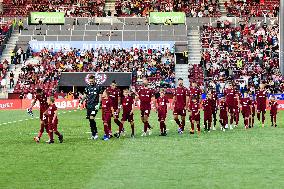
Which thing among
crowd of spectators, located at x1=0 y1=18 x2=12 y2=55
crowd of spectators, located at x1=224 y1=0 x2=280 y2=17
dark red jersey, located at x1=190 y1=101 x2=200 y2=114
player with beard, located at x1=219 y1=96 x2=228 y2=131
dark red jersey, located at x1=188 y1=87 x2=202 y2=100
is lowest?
player with beard, located at x1=219 y1=96 x2=228 y2=131

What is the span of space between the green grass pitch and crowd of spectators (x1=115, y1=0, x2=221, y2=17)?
1701 inches

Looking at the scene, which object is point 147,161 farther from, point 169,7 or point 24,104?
point 169,7

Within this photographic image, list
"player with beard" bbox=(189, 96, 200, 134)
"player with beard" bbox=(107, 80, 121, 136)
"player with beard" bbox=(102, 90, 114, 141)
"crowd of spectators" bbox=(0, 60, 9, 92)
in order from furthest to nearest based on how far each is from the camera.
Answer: "crowd of spectators" bbox=(0, 60, 9, 92), "player with beard" bbox=(189, 96, 200, 134), "player with beard" bbox=(107, 80, 121, 136), "player with beard" bbox=(102, 90, 114, 141)

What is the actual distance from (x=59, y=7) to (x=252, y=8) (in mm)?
16604

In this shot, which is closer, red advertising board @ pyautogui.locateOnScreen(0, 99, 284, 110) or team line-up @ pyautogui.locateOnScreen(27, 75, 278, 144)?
team line-up @ pyautogui.locateOnScreen(27, 75, 278, 144)

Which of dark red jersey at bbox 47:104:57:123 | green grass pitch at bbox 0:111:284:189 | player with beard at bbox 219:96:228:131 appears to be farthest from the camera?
player with beard at bbox 219:96:228:131

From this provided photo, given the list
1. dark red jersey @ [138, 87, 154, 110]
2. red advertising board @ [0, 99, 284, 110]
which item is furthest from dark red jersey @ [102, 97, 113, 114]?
red advertising board @ [0, 99, 284, 110]

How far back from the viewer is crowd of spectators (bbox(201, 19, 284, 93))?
6294cm

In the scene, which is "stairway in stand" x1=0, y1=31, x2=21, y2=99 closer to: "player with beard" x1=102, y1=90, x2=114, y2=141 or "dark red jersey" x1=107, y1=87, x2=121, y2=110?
"dark red jersey" x1=107, y1=87, x2=121, y2=110

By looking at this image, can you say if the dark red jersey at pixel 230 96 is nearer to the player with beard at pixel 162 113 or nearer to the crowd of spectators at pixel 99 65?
the player with beard at pixel 162 113

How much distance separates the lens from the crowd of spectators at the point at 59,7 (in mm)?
75750

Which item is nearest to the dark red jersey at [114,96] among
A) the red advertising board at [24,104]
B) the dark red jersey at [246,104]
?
the dark red jersey at [246,104]

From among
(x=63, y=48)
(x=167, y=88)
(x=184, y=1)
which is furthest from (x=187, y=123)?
(x=184, y=1)

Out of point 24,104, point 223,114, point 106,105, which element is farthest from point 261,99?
point 24,104
